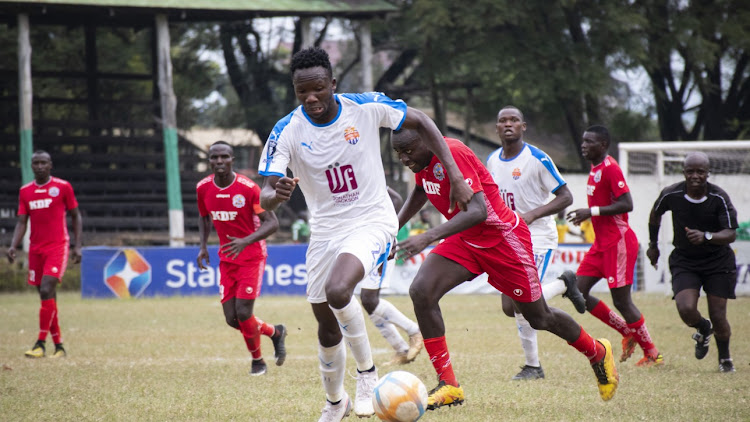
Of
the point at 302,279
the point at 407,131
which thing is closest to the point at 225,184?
the point at 407,131

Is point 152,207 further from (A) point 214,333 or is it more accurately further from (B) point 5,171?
(A) point 214,333

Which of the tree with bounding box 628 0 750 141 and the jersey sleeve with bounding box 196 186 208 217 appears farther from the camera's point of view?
the tree with bounding box 628 0 750 141

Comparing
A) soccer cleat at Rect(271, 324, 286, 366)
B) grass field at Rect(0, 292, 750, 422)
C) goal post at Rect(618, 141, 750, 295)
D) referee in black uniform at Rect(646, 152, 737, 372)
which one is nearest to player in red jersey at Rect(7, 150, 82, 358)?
grass field at Rect(0, 292, 750, 422)

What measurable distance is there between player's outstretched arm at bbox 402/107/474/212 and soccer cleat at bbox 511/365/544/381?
2.79m

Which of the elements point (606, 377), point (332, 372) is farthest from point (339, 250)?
point (606, 377)

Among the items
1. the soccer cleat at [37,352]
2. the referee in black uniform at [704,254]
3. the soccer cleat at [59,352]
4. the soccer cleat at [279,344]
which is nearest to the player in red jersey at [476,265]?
the referee in black uniform at [704,254]

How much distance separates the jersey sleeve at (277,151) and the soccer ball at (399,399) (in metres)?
1.55

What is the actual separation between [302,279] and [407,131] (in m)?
14.3

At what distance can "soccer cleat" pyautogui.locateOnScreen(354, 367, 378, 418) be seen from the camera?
620cm

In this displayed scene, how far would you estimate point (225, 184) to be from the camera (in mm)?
9516

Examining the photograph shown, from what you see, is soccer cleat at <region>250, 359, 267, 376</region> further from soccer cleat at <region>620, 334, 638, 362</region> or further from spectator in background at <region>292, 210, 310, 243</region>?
spectator in background at <region>292, 210, 310, 243</region>

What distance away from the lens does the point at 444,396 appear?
603 cm

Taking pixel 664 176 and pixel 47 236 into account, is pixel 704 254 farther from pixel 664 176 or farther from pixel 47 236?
pixel 664 176

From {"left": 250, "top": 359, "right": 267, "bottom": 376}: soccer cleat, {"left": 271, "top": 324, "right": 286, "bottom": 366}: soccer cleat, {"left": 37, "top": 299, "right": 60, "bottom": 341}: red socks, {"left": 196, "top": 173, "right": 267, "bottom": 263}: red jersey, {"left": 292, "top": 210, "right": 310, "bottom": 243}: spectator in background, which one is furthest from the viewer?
{"left": 292, "top": 210, "right": 310, "bottom": 243}: spectator in background
